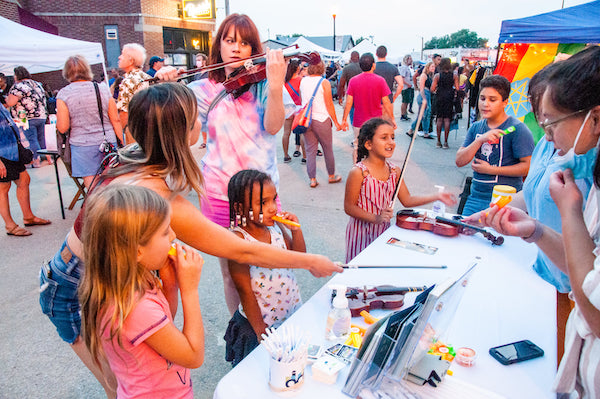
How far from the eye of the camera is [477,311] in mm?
1651

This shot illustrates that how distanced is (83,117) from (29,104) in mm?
3610

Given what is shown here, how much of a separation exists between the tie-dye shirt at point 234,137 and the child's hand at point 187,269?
0.94 meters

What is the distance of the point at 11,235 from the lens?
A: 168 inches

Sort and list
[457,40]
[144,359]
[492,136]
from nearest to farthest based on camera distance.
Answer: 1. [144,359]
2. [492,136]
3. [457,40]

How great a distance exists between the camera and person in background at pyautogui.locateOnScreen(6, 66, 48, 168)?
6.61 m

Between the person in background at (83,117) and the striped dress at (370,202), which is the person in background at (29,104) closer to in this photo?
the person in background at (83,117)

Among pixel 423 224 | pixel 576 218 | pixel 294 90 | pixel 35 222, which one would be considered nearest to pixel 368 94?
pixel 294 90

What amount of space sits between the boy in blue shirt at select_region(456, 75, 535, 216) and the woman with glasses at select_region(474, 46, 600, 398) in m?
1.41

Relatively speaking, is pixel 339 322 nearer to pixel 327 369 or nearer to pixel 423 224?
pixel 327 369

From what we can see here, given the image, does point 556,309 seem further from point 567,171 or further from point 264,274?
point 264,274

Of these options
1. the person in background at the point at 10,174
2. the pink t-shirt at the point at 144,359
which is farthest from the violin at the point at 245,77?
the person in background at the point at 10,174

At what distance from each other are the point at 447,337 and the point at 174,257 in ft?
3.27

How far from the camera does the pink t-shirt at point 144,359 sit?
1.18 m

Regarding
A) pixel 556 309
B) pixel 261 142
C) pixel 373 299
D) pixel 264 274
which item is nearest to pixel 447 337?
pixel 373 299
